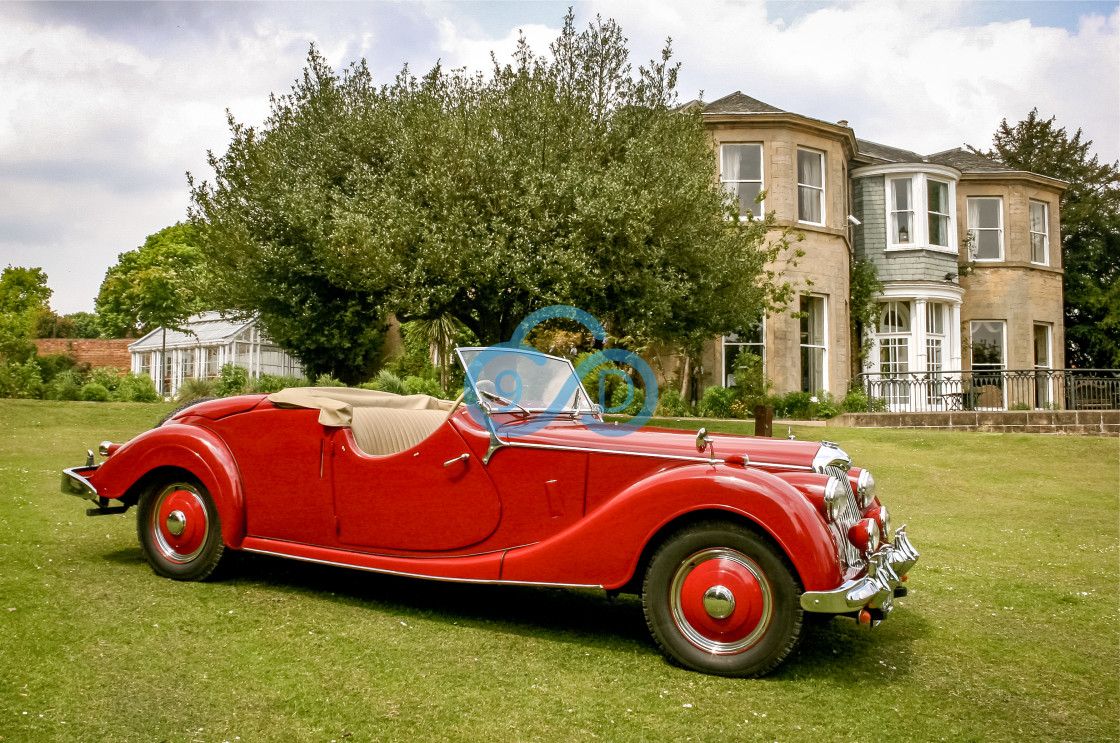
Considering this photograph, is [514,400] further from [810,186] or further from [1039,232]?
[1039,232]

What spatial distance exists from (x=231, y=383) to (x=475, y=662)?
54.3 ft

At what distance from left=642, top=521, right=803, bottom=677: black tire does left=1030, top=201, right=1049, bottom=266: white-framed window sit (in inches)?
1124

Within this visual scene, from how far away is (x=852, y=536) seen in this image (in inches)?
175

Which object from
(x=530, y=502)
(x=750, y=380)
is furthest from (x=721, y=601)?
(x=750, y=380)

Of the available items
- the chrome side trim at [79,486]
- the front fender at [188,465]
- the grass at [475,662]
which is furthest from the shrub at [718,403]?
the chrome side trim at [79,486]

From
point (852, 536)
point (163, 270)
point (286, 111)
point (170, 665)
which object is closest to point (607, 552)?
point (852, 536)

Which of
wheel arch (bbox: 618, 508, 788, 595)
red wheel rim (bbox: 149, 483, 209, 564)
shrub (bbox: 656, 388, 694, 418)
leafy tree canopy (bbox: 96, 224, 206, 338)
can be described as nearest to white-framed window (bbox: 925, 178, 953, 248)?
shrub (bbox: 656, 388, 694, 418)

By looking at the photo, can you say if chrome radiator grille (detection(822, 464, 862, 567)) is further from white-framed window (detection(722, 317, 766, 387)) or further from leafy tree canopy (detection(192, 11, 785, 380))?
white-framed window (detection(722, 317, 766, 387))

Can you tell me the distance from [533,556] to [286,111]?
14026mm

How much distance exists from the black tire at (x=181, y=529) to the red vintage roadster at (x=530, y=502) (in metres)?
0.01

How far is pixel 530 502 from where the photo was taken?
15.6 feet

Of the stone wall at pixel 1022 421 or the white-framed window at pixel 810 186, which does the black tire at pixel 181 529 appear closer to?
the stone wall at pixel 1022 421

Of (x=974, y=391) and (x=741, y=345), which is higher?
(x=741, y=345)

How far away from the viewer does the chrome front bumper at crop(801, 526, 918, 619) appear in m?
3.94
